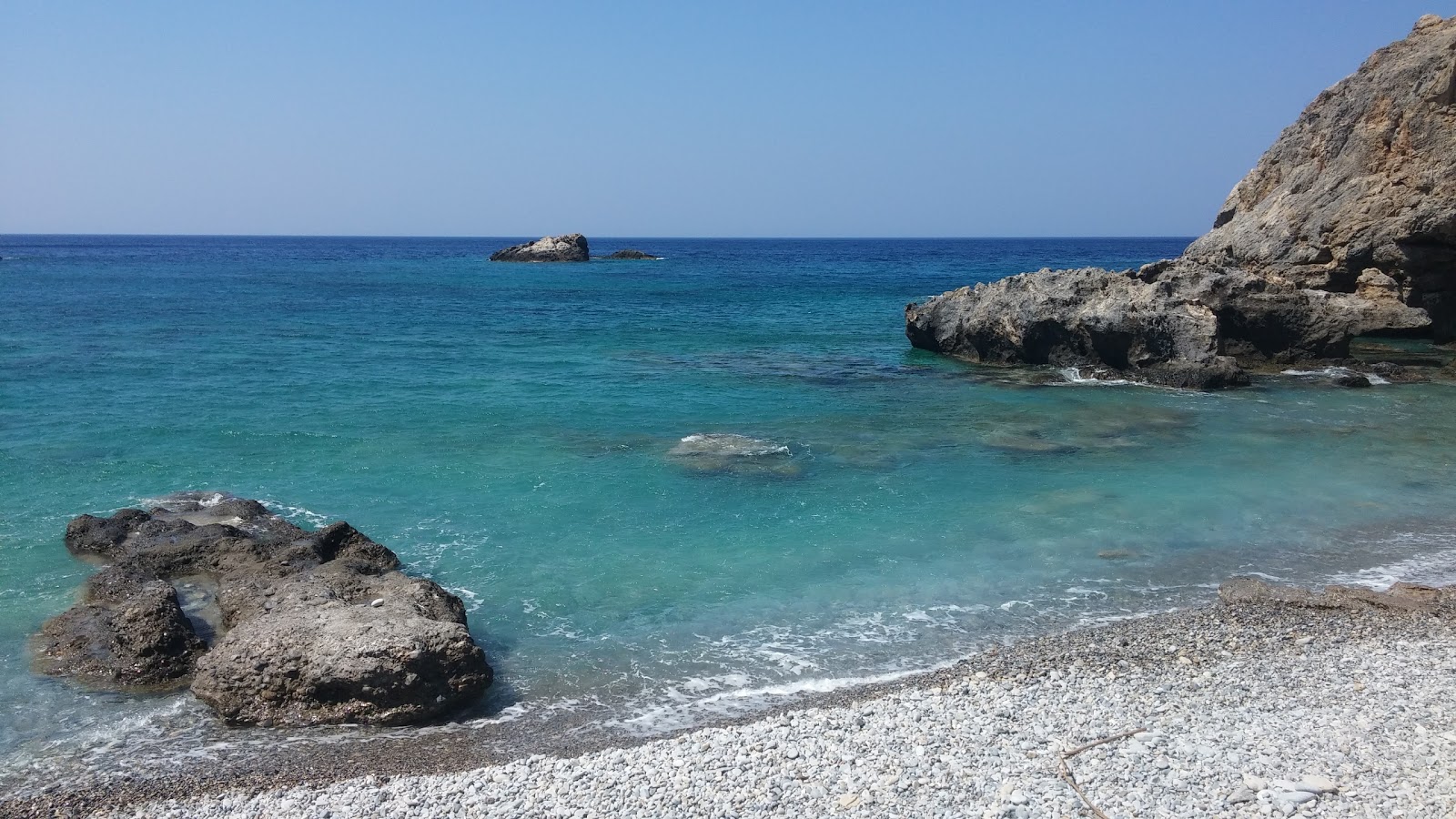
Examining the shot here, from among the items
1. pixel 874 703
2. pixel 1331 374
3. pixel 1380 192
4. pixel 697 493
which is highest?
pixel 1380 192

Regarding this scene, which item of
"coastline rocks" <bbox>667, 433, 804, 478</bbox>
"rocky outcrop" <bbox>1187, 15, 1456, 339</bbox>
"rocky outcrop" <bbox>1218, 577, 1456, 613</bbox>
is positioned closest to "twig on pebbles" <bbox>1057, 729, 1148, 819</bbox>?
"rocky outcrop" <bbox>1218, 577, 1456, 613</bbox>

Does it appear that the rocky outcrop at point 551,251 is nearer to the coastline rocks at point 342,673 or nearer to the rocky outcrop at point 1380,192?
the rocky outcrop at point 1380,192

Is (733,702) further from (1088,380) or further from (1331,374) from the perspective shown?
(1331,374)

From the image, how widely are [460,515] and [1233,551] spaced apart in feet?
37.1

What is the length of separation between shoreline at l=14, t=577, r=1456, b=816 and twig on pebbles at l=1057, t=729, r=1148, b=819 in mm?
84

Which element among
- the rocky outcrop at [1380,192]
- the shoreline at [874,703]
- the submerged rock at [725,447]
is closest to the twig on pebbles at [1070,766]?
the shoreline at [874,703]

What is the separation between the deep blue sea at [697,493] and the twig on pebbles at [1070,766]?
259cm

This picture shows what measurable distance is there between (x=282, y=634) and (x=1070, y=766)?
737 cm

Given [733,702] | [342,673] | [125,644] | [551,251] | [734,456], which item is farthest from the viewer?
[551,251]

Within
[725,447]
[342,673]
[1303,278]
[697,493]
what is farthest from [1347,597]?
[1303,278]

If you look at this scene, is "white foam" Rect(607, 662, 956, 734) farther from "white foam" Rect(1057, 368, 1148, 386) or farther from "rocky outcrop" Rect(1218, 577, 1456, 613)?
"white foam" Rect(1057, 368, 1148, 386)

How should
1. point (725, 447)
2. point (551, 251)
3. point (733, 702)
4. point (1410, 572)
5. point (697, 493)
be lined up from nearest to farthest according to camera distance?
1. point (733, 702)
2. point (1410, 572)
3. point (697, 493)
4. point (725, 447)
5. point (551, 251)

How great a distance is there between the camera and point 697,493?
650 inches

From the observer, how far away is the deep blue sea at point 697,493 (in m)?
10.7
